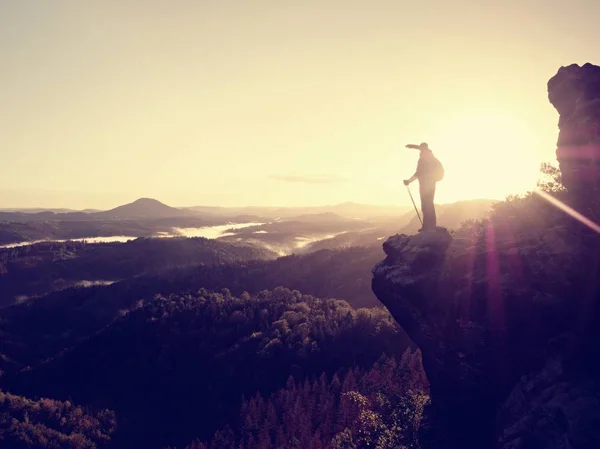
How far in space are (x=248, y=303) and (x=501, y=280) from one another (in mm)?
103001

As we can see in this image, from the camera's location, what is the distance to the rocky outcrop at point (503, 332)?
28.3 metres

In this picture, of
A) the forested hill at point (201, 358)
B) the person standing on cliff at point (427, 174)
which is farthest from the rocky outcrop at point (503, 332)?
the forested hill at point (201, 358)

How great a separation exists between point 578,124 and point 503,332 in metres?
16.6

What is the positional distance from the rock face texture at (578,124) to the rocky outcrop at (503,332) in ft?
17.1

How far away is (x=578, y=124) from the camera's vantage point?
33688mm

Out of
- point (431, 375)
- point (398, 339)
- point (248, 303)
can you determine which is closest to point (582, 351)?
point (431, 375)

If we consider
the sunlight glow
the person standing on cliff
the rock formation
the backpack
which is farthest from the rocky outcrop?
the backpack

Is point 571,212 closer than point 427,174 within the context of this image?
Yes

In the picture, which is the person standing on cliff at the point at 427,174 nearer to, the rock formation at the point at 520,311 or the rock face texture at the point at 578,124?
the rock formation at the point at 520,311

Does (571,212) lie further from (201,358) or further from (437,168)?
(201,358)

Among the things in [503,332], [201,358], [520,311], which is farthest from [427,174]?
[201,358]

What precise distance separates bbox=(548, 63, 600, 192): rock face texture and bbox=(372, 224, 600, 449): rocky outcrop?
522 centimetres

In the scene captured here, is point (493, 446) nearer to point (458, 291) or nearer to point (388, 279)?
point (458, 291)

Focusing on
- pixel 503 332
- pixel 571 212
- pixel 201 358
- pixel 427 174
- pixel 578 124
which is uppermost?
pixel 578 124
